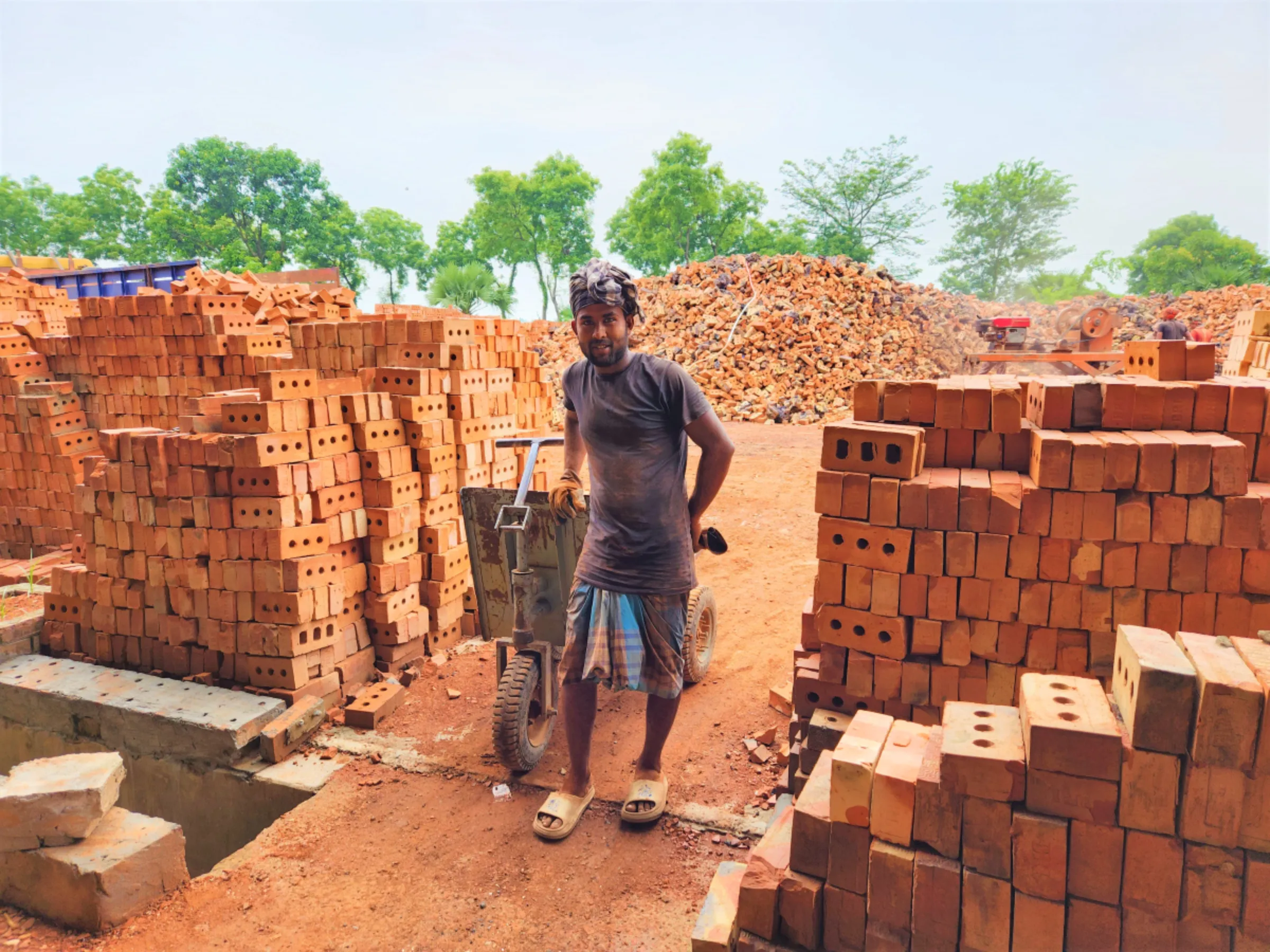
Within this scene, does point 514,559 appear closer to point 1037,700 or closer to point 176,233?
point 1037,700

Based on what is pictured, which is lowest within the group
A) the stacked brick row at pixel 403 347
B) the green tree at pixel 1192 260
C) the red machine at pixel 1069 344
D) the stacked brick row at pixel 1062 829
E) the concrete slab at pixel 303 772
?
the concrete slab at pixel 303 772

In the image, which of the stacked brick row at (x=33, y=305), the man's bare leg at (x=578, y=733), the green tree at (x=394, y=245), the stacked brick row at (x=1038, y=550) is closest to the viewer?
the stacked brick row at (x=1038, y=550)

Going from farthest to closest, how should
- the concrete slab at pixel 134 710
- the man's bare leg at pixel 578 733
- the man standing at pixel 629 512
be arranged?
the concrete slab at pixel 134 710 < the man's bare leg at pixel 578 733 < the man standing at pixel 629 512

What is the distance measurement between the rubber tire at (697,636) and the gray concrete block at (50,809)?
3.09m

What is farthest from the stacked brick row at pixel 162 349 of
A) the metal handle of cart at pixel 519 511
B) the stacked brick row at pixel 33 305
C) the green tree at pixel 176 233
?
the green tree at pixel 176 233

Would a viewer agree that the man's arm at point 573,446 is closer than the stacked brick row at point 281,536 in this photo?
Yes

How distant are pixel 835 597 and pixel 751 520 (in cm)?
606

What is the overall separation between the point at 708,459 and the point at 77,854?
3.25 meters

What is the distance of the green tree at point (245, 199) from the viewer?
124 feet

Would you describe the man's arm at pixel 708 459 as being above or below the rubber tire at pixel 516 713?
above

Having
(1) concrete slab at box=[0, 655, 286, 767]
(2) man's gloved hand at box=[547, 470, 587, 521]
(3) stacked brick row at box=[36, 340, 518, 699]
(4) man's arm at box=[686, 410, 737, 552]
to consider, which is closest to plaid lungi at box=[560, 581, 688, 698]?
(4) man's arm at box=[686, 410, 737, 552]

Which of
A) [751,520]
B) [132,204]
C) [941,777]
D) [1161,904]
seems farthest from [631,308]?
[132,204]

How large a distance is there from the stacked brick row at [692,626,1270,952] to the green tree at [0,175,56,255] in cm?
4659

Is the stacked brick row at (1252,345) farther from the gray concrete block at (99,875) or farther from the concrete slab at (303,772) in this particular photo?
the gray concrete block at (99,875)
